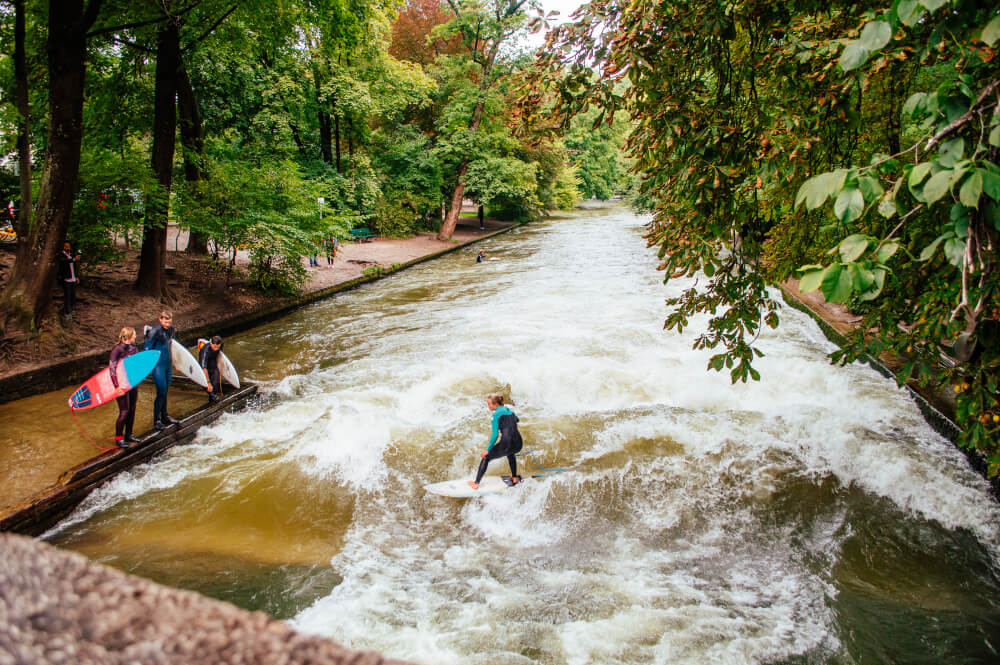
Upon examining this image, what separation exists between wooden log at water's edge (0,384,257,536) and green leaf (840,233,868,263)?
7.67 metres

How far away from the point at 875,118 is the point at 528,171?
26906 mm

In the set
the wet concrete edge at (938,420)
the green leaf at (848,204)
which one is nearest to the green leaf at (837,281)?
the green leaf at (848,204)

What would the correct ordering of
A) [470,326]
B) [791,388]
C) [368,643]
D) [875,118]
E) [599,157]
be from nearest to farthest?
[368,643] → [875,118] → [791,388] → [470,326] → [599,157]

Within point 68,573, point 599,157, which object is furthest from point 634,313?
point 599,157

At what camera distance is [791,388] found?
32.6ft

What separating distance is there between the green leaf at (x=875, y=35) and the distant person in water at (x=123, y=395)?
7.88m

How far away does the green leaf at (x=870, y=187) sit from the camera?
1.82m

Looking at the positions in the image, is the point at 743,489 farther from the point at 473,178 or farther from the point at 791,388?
the point at 473,178

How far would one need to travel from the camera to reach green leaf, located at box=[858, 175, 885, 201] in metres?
1.82

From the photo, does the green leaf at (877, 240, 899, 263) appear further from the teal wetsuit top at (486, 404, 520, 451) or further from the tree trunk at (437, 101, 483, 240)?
the tree trunk at (437, 101, 483, 240)

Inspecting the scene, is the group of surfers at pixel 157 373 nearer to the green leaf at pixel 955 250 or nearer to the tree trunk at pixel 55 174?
the tree trunk at pixel 55 174

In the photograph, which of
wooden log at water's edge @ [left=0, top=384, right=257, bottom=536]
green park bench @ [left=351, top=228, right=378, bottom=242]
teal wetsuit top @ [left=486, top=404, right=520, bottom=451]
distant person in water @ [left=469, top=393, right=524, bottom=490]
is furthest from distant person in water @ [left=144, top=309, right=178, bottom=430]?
green park bench @ [left=351, top=228, right=378, bottom=242]

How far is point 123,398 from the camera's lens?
7.02 meters

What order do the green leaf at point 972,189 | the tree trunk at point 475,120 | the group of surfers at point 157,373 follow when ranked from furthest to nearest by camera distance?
the tree trunk at point 475,120
the group of surfers at point 157,373
the green leaf at point 972,189
